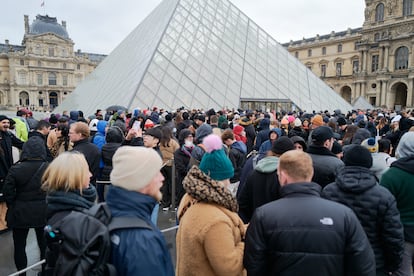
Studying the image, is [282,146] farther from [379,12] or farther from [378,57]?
[379,12]

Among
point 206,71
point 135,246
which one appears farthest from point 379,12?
point 135,246

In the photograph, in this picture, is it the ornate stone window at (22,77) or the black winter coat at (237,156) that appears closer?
the black winter coat at (237,156)

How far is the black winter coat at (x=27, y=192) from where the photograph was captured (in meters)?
2.96

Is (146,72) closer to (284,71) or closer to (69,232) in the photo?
(284,71)

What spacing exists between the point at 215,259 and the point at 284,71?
1968 centimetres

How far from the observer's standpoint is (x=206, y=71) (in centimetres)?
1636

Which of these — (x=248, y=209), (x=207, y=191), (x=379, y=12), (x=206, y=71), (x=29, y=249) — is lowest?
(x=29, y=249)

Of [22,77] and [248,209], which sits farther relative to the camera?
[22,77]

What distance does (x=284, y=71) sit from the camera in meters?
19.9

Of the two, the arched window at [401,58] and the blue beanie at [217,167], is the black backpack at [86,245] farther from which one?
the arched window at [401,58]

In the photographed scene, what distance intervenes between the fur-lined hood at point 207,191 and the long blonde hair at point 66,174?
31.1 inches

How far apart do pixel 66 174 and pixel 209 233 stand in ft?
3.55

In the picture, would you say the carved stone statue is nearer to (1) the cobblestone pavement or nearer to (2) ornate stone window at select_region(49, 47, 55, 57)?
(1) the cobblestone pavement

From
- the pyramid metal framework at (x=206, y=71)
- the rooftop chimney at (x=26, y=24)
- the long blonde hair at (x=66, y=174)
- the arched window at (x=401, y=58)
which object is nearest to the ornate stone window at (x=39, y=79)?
the rooftop chimney at (x=26, y=24)
